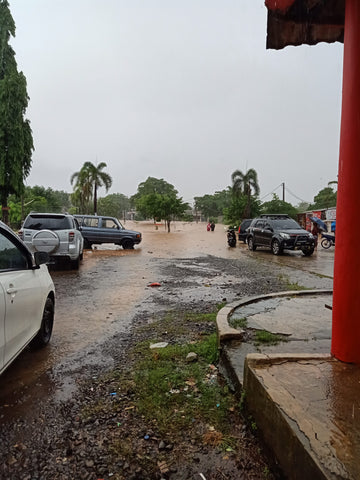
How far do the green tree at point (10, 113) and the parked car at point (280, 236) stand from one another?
17923 mm

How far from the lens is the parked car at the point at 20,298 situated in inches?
107

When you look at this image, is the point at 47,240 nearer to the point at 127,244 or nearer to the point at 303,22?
the point at 127,244

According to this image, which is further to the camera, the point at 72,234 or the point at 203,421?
the point at 72,234

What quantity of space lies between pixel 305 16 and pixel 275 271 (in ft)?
28.0

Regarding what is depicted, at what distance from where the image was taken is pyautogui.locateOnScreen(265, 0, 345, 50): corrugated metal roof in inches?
131

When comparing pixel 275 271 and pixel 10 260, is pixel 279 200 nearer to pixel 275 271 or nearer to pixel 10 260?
pixel 275 271

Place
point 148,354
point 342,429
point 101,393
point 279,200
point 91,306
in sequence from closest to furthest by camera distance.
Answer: point 342,429
point 101,393
point 148,354
point 91,306
point 279,200

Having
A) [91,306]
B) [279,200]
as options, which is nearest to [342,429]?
[91,306]

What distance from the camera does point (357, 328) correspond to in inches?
111

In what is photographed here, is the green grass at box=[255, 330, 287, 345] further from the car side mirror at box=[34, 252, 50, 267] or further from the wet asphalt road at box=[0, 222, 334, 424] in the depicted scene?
the car side mirror at box=[34, 252, 50, 267]

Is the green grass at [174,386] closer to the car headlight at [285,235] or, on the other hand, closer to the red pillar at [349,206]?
the red pillar at [349,206]

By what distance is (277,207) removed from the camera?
40.6 metres

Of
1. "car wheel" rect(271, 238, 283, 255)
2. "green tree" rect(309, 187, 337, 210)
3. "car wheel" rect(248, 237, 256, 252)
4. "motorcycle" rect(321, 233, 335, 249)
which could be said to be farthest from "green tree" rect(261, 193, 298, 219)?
"car wheel" rect(271, 238, 283, 255)

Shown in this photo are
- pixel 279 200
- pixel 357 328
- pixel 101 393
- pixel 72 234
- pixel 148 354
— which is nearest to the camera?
pixel 357 328
